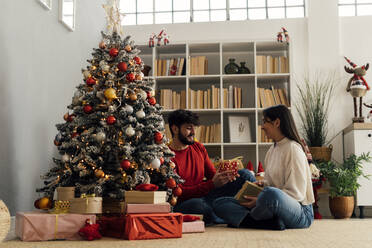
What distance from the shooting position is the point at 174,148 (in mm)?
3311

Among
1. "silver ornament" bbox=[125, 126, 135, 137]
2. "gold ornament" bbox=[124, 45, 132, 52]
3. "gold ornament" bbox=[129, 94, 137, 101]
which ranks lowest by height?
"silver ornament" bbox=[125, 126, 135, 137]

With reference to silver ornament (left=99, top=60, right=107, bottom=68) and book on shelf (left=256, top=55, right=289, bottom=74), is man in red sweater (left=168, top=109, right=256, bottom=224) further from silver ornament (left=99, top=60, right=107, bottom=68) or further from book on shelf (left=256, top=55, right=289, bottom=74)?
book on shelf (left=256, top=55, right=289, bottom=74)

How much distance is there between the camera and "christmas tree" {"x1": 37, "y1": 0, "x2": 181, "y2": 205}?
289 centimetres

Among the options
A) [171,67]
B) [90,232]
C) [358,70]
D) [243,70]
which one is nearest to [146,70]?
[171,67]

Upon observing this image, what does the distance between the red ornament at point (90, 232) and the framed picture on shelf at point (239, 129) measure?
3.01m

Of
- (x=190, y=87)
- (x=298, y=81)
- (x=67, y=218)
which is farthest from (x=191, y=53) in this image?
(x=67, y=218)

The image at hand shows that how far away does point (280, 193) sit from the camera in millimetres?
2658

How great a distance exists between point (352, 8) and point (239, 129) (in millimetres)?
2092

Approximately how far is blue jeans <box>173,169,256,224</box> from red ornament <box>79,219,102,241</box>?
911mm

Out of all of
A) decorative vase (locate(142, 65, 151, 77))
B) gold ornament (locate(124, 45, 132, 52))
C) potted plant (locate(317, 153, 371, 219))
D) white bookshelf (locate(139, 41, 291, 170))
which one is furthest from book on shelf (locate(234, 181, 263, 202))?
decorative vase (locate(142, 65, 151, 77))

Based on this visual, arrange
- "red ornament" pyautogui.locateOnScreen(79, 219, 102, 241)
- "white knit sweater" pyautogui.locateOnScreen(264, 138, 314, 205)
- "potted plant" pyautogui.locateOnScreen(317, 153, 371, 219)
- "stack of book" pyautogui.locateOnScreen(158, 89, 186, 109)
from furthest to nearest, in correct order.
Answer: "stack of book" pyautogui.locateOnScreen(158, 89, 186, 109), "potted plant" pyautogui.locateOnScreen(317, 153, 371, 219), "white knit sweater" pyautogui.locateOnScreen(264, 138, 314, 205), "red ornament" pyautogui.locateOnScreen(79, 219, 102, 241)

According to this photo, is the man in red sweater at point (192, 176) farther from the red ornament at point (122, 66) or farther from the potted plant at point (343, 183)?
the potted plant at point (343, 183)

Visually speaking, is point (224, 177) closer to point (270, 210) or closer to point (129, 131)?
point (270, 210)

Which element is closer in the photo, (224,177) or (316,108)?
(224,177)
